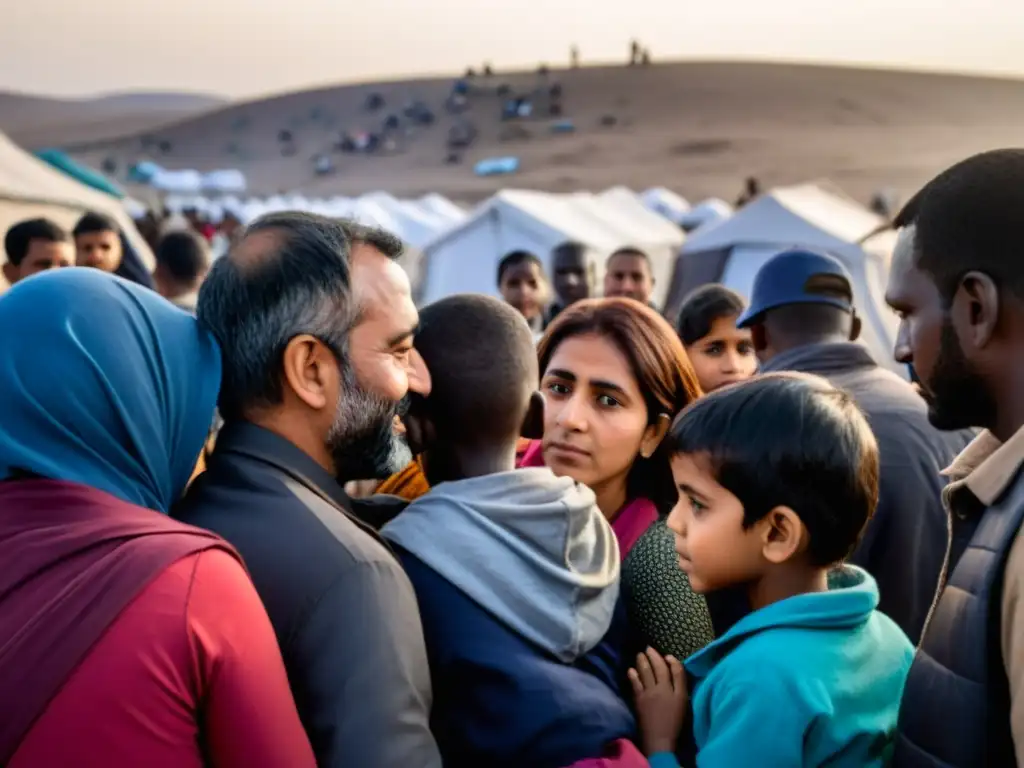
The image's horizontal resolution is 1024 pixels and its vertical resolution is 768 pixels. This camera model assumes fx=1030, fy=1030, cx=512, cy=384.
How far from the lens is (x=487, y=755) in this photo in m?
1.63

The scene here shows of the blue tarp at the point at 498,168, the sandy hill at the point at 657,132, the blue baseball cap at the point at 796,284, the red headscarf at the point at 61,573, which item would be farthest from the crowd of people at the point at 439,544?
the blue tarp at the point at 498,168

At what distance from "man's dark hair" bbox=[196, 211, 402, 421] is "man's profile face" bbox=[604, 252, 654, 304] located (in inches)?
211

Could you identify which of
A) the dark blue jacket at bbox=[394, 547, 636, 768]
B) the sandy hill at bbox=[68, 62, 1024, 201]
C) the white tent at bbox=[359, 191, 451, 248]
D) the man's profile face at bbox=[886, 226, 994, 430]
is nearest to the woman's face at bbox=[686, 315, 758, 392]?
the man's profile face at bbox=[886, 226, 994, 430]

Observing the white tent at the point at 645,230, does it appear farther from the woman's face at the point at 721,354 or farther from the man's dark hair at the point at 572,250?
the woman's face at the point at 721,354

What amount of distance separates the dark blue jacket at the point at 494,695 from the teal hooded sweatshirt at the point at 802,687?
0.65ft

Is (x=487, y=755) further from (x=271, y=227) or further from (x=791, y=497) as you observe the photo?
(x=271, y=227)

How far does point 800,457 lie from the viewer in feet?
5.77

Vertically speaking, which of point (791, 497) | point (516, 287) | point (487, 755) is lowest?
point (516, 287)

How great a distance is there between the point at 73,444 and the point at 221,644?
0.36 metres

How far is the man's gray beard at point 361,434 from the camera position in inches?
65.9

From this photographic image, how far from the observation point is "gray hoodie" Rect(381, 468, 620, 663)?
1.64 metres

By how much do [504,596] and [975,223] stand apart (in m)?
0.92

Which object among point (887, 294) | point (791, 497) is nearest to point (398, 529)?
point (791, 497)

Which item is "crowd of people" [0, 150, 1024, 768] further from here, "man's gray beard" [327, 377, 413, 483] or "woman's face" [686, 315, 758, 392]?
"woman's face" [686, 315, 758, 392]
